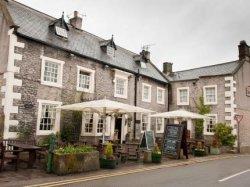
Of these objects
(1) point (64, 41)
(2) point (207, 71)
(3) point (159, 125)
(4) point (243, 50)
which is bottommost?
(3) point (159, 125)

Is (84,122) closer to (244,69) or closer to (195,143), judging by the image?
(195,143)

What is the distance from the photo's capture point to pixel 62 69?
17.8m

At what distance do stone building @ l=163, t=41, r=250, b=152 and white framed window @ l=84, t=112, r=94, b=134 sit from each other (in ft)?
35.0

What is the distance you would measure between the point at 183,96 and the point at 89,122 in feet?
39.2

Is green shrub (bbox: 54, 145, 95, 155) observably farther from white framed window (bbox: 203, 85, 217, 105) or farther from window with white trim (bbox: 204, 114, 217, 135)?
white framed window (bbox: 203, 85, 217, 105)

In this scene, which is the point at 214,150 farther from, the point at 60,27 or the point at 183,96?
the point at 60,27

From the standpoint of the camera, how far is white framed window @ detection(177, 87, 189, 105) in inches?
1101

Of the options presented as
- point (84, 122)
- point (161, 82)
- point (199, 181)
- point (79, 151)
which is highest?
point (161, 82)

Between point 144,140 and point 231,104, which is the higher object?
point 231,104

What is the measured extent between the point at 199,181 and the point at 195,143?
11.2 metres

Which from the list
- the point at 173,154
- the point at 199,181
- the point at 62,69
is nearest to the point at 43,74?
the point at 62,69

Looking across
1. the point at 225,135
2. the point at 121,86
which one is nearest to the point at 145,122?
the point at 121,86

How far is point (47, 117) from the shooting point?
16.7 metres

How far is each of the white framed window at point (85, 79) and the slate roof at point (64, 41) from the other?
0.98 meters
